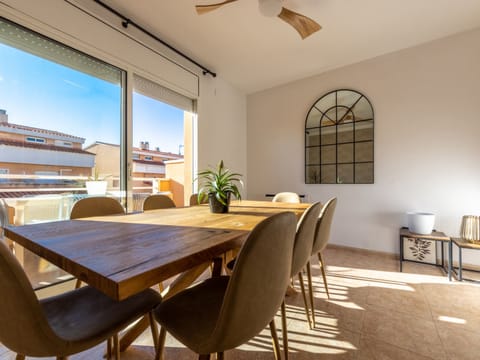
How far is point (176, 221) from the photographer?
1245 millimetres

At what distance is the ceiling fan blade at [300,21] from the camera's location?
72.7 inches

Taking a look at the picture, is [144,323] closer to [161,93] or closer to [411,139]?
[161,93]

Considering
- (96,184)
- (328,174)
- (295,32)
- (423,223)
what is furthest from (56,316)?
(328,174)

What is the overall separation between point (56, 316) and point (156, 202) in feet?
3.80

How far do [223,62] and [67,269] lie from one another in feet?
10.2

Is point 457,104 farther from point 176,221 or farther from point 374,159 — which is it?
point 176,221

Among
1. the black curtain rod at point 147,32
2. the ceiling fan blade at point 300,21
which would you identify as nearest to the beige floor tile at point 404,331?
the ceiling fan blade at point 300,21

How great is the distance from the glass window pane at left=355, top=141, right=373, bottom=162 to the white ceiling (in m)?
1.18

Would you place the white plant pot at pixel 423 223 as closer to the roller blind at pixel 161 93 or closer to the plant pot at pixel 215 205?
the plant pot at pixel 215 205

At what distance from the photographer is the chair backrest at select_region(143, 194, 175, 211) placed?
6.18ft

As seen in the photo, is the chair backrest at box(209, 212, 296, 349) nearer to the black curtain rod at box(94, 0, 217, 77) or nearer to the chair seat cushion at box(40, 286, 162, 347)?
the chair seat cushion at box(40, 286, 162, 347)

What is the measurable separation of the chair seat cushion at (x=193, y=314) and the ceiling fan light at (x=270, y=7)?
2038mm

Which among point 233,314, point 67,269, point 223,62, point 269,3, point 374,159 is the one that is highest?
point 223,62

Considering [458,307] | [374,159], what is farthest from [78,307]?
[374,159]
